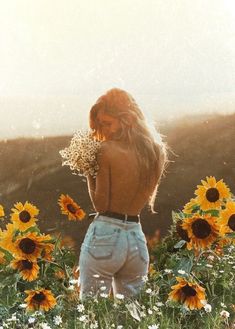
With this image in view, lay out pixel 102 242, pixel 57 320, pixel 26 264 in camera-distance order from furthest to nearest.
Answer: pixel 26 264 → pixel 102 242 → pixel 57 320

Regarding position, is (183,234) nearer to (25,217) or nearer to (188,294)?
(188,294)

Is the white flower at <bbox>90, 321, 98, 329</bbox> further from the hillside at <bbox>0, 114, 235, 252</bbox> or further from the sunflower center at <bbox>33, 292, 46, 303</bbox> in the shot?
the hillside at <bbox>0, 114, 235, 252</bbox>

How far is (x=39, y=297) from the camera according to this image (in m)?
4.64

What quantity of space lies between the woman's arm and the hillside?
180 cm

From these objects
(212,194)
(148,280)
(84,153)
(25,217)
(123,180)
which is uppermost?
(84,153)

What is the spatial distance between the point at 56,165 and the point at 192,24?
1729 millimetres

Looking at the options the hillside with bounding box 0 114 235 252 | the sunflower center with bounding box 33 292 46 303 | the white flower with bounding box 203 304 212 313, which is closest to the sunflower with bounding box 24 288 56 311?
the sunflower center with bounding box 33 292 46 303

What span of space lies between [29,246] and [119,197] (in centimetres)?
70

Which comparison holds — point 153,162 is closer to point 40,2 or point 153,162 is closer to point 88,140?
point 88,140

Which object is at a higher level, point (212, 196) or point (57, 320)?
point (212, 196)

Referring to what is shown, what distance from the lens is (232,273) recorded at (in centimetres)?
495

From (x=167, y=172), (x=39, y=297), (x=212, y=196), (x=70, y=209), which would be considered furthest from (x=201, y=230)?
(x=167, y=172)

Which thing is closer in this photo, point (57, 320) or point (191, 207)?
point (57, 320)

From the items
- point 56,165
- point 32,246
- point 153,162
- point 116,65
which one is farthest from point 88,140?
point 56,165
